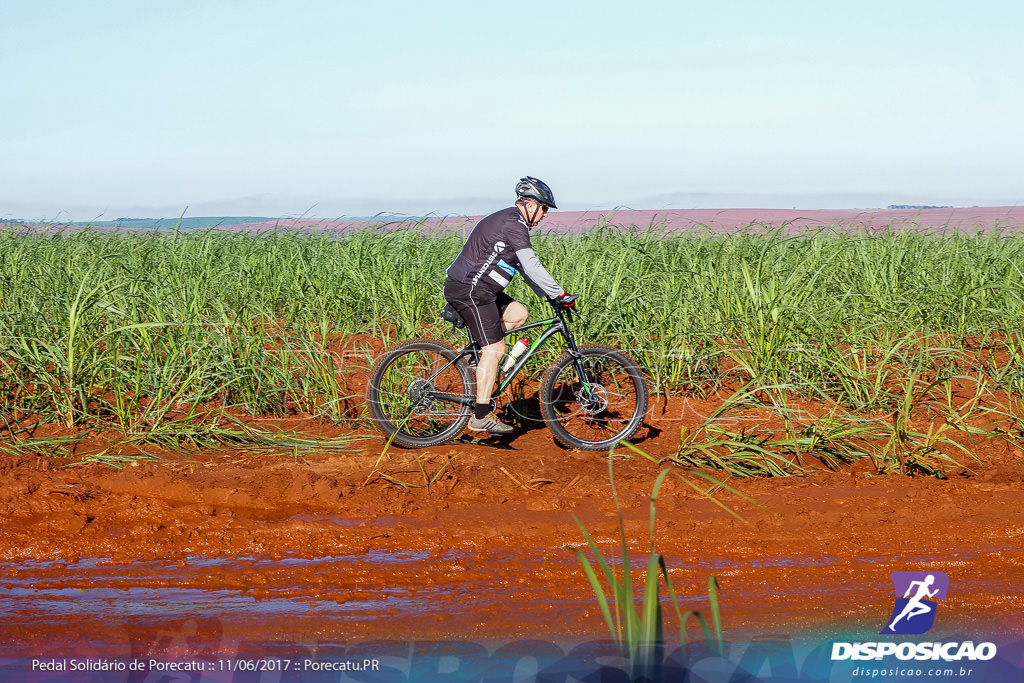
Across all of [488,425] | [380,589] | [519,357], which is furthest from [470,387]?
[380,589]

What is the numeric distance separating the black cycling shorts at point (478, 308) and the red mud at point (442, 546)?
2.68 ft

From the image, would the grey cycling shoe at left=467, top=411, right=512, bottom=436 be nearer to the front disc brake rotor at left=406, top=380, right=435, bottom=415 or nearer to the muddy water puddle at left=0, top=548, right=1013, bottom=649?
the front disc brake rotor at left=406, top=380, right=435, bottom=415

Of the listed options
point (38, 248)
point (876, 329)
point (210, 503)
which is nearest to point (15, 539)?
point (210, 503)

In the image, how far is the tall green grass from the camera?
6.62 metres

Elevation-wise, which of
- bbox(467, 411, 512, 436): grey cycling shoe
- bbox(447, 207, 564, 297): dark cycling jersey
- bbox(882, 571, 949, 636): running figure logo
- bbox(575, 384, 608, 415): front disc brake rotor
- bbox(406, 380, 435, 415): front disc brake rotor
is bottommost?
bbox(882, 571, 949, 636): running figure logo

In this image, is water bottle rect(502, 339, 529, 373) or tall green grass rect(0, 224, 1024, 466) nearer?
water bottle rect(502, 339, 529, 373)

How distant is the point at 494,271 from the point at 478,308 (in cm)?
28

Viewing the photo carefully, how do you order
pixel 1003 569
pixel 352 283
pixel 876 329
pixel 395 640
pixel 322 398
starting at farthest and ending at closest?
pixel 352 283 < pixel 876 329 < pixel 322 398 < pixel 1003 569 < pixel 395 640

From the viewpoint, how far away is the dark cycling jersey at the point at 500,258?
6.05m

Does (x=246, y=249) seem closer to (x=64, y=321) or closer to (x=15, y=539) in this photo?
(x=64, y=321)

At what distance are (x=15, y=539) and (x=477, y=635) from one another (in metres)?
2.55

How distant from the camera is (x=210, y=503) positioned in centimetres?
514

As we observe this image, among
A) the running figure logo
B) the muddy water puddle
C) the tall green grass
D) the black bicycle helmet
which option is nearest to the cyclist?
the black bicycle helmet

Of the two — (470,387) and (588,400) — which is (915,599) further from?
(470,387)
